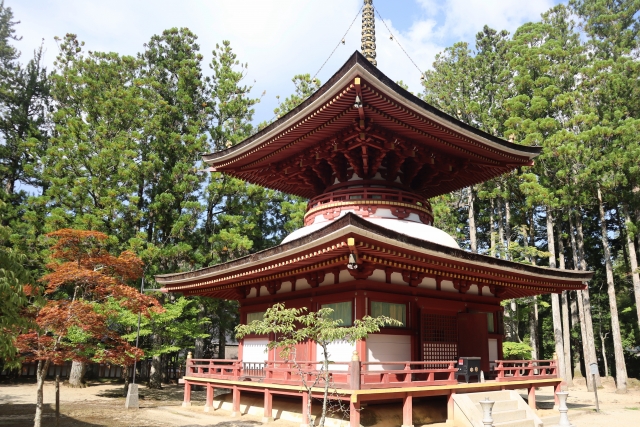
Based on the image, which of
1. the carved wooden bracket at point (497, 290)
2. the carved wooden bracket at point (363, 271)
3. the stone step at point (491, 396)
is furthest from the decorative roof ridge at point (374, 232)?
the stone step at point (491, 396)

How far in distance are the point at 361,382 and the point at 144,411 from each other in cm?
1023

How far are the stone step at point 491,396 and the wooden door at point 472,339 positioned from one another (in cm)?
148

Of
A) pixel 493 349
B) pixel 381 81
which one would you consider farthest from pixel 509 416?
pixel 381 81

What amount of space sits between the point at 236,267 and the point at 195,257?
15.7 metres

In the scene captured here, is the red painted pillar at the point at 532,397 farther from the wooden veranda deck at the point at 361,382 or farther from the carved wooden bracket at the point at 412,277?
the carved wooden bracket at the point at 412,277

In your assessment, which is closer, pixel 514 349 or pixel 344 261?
pixel 344 261

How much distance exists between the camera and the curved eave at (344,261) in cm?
1220

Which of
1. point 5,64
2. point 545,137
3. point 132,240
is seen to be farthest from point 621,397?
point 5,64

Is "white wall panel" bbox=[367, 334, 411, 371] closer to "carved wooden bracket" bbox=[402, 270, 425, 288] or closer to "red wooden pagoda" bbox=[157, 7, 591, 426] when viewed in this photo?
"red wooden pagoda" bbox=[157, 7, 591, 426]

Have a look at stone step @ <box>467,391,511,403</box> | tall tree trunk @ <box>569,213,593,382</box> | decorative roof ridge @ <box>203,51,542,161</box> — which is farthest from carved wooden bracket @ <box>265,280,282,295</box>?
tall tree trunk @ <box>569,213,593,382</box>

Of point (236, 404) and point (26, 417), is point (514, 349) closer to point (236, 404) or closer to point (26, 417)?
point (236, 404)

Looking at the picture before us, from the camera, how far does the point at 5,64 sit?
Result: 41.2m

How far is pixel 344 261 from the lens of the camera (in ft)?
44.9

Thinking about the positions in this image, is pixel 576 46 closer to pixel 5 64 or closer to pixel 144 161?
pixel 144 161
